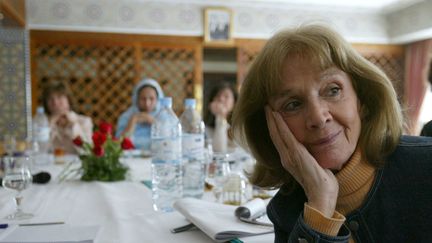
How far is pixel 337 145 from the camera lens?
0.62m

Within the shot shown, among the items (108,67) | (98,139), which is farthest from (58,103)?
(108,67)

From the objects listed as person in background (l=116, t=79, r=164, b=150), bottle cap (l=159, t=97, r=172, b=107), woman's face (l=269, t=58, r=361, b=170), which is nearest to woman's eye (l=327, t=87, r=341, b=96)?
woman's face (l=269, t=58, r=361, b=170)

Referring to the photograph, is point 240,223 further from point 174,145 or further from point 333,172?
point 174,145

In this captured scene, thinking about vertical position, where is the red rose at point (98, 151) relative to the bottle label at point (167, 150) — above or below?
below

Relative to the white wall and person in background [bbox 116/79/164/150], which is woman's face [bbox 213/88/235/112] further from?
the white wall

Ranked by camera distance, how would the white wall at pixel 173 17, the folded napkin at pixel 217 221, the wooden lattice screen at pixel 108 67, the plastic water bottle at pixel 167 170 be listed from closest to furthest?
the folded napkin at pixel 217 221
the plastic water bottle at pixel 167 170
the white wall at pixel 173 17
the wooden lattice screen at pixel 108 67

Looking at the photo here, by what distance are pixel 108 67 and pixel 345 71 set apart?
360 centimetres

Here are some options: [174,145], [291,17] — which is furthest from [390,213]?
[291,17]

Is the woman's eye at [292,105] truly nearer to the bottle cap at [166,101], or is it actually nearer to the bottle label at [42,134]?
the bottle cap at [166,101]

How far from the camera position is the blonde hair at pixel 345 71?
24.6 inches

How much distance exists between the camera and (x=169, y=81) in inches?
165

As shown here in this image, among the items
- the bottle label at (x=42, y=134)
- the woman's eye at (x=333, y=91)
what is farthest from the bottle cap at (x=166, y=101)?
the bottle label at (x=42, y=134)

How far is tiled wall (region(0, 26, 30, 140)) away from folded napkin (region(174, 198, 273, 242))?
2.57 metres

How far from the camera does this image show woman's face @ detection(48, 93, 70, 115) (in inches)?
90.4
